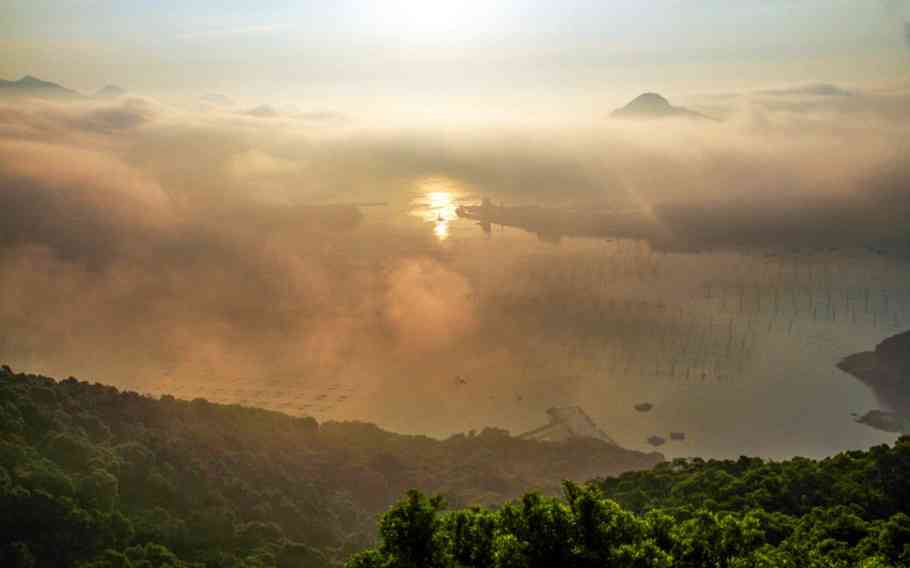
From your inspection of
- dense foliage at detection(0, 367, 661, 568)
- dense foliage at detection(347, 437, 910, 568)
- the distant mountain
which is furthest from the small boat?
dense foliage at detection(347, 437, 910, 568)

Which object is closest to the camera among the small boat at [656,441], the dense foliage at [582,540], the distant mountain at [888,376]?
the dense foliage at [582,540]

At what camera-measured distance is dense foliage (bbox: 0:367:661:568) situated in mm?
28988

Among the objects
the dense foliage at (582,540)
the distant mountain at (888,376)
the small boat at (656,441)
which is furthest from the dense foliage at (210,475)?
the distant mountain at (888,376)

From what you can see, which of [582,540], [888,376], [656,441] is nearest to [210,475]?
[582,540]

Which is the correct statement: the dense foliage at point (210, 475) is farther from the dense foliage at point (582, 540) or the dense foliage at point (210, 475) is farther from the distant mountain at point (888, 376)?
the distant mountain at point (888, 376)

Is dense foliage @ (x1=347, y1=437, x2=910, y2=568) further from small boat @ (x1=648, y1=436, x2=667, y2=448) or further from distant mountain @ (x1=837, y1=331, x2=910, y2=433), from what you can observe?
distant mountain @ (x1=837, y1=331, x2=910, y2=433)

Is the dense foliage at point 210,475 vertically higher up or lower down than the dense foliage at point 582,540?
lower down

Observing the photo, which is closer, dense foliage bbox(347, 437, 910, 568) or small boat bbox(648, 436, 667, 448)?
dense foliage bbox(347, 437, 910, 568)

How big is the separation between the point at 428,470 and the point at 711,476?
28203 mm

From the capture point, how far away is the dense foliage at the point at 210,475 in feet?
95.1

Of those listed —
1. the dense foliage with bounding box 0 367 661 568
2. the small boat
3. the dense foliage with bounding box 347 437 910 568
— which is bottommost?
the small boat

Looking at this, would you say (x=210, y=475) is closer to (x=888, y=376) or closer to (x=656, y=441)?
(x=656, y=441)

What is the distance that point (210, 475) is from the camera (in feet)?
137

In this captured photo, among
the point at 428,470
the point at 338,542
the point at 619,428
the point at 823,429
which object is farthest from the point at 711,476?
the point at 823,429
